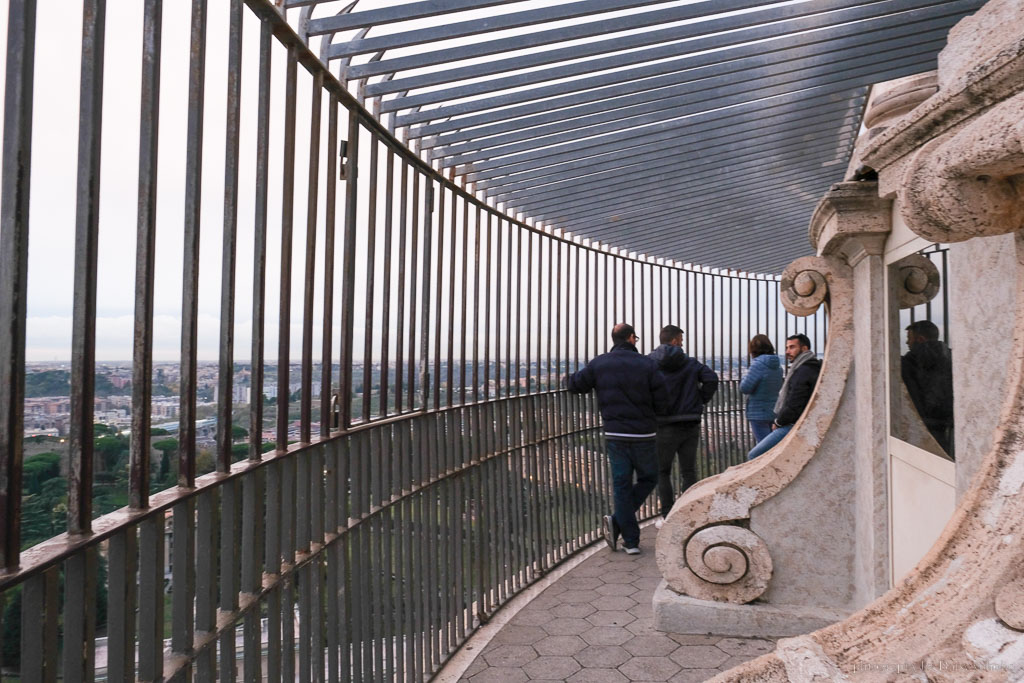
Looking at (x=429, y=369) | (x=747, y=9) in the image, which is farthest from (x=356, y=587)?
(x=747, y=9)

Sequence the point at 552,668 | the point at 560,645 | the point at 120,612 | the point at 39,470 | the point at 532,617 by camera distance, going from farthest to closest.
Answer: the point at 532,617 < the point at 560,645 < the point at 552,668 < the point at 120,612 < the point at 39,470

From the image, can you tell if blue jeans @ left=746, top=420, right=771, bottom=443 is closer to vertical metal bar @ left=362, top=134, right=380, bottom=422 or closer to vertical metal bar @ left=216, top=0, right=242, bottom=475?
vertical metal bar @ left=362, top=134, right=380, bottom=422

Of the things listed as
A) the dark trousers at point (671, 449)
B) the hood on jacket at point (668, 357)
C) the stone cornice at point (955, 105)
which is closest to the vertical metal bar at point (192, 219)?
the stone cornice at point (955, 105)

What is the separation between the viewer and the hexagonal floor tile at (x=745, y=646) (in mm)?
4227

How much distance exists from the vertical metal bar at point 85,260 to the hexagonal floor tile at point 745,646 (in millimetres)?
3575

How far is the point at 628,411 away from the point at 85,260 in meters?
4.98

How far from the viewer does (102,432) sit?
1867mm

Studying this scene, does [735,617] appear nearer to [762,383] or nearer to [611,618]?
[611,618]

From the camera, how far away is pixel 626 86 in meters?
4.04

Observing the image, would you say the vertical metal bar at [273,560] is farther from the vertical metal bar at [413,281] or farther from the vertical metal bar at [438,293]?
the vertical metal bar at [438,293]

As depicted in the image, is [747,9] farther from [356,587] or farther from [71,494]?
[71,494]

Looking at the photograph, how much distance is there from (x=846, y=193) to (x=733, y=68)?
3.35 ft

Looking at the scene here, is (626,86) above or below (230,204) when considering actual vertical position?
above

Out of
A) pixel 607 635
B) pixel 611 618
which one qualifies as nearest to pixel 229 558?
pixel 607 635
